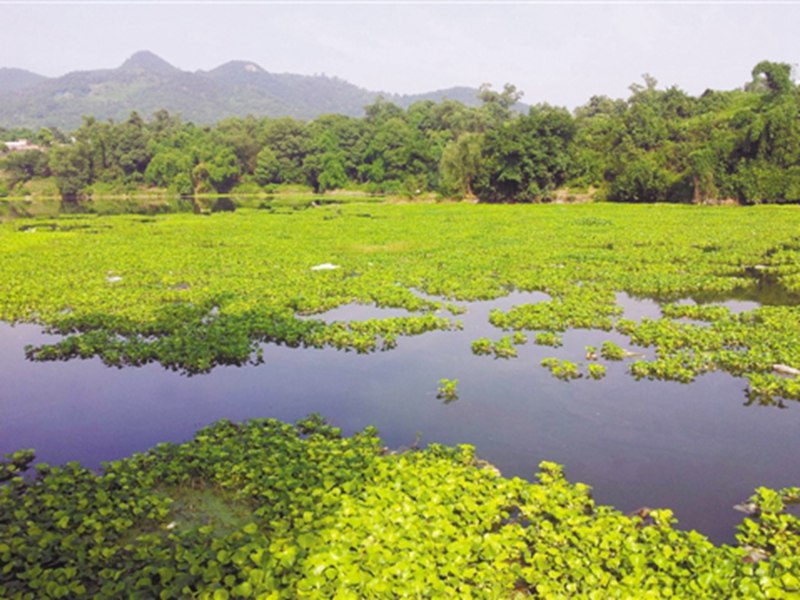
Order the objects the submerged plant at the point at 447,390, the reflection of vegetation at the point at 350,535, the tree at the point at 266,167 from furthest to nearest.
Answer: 1. the tree at the point at 266,167
2. the submerged plant at the point at 447,390
3. the reflection of vegetation at the point at 350,535

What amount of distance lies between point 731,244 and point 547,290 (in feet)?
39.4

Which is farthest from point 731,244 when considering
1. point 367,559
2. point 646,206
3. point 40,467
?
point 40,467

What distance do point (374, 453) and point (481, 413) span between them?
97.1 inches

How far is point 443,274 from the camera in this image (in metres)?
19.7

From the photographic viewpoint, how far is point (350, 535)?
5.95m

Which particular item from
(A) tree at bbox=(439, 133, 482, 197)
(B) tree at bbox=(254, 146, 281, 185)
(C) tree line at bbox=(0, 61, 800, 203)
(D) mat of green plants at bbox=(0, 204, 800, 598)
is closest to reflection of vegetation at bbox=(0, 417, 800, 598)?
(D) mat of green plants at bbox=(0, 204, 800, 598)

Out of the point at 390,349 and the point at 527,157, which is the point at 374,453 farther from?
the point at 527,157

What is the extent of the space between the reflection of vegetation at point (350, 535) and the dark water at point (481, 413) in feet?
2.37

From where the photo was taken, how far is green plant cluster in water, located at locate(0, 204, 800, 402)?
40.8 ft

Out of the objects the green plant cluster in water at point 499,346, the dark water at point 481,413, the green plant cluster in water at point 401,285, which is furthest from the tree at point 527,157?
the dark water at point 481,413

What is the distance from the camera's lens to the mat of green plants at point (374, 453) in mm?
5465

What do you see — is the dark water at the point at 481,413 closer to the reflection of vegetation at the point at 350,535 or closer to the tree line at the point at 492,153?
the reflection of vegetation at the point at 350,535

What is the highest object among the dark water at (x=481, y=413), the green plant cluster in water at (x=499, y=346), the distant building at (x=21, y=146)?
the distant building at (x=21, y=146)

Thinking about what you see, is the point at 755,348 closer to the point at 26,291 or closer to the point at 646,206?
the point at 26,291
